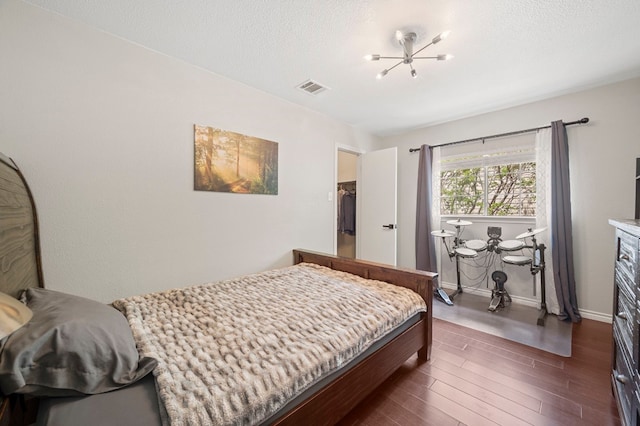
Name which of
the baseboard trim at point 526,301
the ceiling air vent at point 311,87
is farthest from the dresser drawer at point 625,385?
the ceiling air vent at point 311,87

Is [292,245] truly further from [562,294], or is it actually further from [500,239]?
[562,294]

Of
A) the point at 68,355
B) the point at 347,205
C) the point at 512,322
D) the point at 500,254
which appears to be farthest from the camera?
the point at 347,205

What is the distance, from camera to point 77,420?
2.48ft

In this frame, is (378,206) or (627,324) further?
(378,206)

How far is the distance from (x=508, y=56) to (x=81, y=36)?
3.15m

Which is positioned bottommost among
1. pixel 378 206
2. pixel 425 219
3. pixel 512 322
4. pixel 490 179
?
A: pixel 512 322

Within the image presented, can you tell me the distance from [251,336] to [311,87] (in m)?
2.35

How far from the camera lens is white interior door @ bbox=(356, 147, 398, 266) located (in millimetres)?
3506

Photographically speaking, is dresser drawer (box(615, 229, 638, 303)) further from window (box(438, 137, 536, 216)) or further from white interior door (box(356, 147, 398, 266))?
white interior door (box(356, 147, 398, 266))

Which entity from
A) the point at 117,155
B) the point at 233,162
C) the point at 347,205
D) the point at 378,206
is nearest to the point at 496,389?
the point at 378,206

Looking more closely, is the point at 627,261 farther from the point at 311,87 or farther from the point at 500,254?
the point at 311,87

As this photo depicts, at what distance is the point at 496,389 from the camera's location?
63.6 inches

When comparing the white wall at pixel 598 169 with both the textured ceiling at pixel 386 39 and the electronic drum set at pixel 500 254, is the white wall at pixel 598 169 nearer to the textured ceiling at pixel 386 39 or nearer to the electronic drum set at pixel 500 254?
the textured ceiling at pixel 386 39

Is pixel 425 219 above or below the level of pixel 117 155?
below
